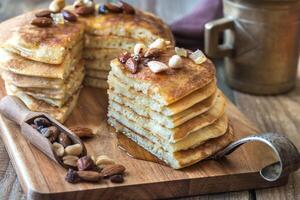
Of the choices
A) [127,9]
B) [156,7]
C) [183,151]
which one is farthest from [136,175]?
[156,7]

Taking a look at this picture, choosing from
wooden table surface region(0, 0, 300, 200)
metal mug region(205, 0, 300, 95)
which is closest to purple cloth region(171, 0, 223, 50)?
wooden table surface region(0, 0, 300, 200)

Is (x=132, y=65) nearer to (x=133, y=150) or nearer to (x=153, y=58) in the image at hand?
(x=153, y=58)

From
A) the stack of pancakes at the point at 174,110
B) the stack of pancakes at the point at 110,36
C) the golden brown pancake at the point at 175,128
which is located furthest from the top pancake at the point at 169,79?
the stack of pancakes at the point at 110,36

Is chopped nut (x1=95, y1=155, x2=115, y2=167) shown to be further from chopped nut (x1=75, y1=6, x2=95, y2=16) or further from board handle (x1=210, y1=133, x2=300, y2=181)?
chopped nut (x1=75, y1=6, x2=95, y2=16)

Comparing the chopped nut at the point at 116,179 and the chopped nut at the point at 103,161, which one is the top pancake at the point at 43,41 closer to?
the chopped nut at the point at 103,161

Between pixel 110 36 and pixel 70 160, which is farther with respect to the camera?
pixel 110 36

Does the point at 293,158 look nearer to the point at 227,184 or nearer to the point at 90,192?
the point at 227,184
